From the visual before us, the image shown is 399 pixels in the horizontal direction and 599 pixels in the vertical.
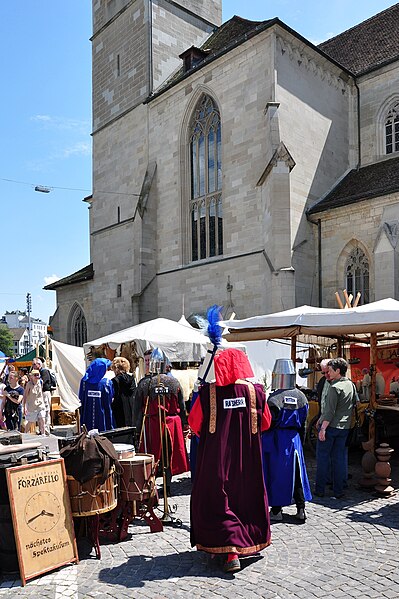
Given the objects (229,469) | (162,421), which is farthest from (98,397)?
(229,469)

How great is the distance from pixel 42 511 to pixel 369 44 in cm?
2273

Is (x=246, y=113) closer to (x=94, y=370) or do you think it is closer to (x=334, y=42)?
(x=334, y=42)

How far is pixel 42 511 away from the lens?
4.41 meters

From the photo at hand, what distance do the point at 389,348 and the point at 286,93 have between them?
961 centimetres

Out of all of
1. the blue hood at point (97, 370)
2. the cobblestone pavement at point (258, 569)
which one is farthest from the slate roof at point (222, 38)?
the cobblestone pavement at point (258, 569)

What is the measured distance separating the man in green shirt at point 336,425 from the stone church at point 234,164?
9546 millimetres

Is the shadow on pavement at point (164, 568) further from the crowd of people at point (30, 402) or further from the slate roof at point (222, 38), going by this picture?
the slate roof at point (222, 38)

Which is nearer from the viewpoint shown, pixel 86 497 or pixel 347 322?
pixel 86 497

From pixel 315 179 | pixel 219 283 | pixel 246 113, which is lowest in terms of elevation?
pixel 219 283

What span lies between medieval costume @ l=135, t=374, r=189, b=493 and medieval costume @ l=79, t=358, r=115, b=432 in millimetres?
1009

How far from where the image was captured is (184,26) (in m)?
23.2

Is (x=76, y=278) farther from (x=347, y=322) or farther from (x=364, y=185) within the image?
(x=347, y=322)

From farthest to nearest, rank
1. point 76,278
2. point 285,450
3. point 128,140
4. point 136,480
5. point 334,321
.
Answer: point 76,278 → point 128,140 → point 334,321 → point 285,450 → point 136,480

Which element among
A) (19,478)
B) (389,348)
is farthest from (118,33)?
(19,478)
